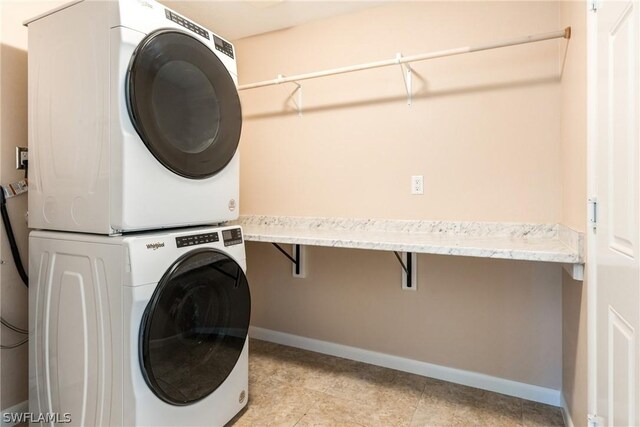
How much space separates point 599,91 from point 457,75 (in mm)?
905

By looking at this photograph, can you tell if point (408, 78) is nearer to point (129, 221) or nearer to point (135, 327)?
point (129, 221)

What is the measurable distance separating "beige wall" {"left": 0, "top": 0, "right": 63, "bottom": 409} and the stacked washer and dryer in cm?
23

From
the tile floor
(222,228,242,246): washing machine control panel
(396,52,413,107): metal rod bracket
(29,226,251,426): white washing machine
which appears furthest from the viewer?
(396,52,413,107): metal rod bracket

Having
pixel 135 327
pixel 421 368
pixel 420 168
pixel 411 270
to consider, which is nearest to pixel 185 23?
pixel 135 327

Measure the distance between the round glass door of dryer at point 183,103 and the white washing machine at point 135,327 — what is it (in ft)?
1.03

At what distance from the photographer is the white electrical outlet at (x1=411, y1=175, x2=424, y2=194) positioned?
1976 millimetres

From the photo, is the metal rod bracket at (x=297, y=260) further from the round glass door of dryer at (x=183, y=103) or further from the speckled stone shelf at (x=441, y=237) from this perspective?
the round glass door of dryer at (x=183, y=103)

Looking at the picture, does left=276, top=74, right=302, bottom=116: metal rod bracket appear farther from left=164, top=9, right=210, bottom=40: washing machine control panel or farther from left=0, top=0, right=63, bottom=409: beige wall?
left=0, top=0, right=63, bottom=409: beige wall

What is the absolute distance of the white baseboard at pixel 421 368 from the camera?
175 cm

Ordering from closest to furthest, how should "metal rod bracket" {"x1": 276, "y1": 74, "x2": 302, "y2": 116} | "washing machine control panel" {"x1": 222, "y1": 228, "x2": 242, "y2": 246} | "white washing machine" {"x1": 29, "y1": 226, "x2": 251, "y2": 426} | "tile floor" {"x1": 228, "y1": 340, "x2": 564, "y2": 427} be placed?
1. "white washing machine" {"x1": 29, "y1": 226, "x2": 251, "y2": 426}
2. "washing machine control panel" {"x1": 222, "y1": 228, "x2": 242, "y2": 246}
3. "tile floor" {"x1": 228, "y1": 340, "x2": 564, "y2": 427}
4. "metal rod bracket" {"x1": 276, "y1": 74, "x2": 302, "y2": 116}

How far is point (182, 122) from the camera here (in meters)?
1.31

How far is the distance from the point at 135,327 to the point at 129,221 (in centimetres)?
36

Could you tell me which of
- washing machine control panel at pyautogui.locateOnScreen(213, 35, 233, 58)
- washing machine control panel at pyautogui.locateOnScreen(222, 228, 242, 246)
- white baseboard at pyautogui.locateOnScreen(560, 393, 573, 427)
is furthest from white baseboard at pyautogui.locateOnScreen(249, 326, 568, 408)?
washing machine control panel at pyautogui.locateOnScreen(213, 35, 233, 58)

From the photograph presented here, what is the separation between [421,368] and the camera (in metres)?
2.00
